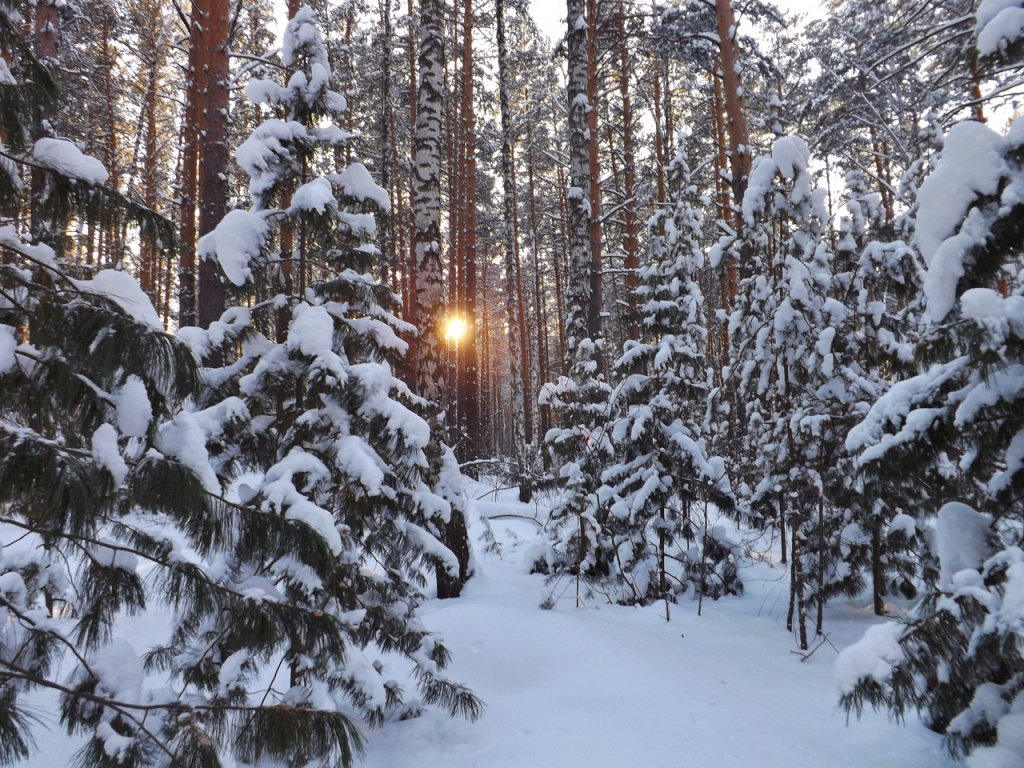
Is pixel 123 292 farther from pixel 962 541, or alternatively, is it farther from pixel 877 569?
pixel 877 569

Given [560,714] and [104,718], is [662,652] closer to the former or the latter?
[560,714]

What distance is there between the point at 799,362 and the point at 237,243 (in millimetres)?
Answer: 5330

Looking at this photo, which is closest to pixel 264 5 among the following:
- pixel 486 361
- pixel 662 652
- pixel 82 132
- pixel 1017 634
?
pixel 82 132

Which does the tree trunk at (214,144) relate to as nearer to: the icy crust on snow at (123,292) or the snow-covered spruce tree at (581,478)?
the snow-covered spruce tree at (581,478)

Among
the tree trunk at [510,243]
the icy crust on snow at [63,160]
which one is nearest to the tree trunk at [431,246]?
the icy crust on snow at [63,160]

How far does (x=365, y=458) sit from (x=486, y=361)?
81.9 feet

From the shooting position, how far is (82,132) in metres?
12.6

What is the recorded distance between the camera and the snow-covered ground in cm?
343

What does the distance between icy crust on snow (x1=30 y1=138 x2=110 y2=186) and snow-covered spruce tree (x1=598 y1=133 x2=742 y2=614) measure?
5625mm

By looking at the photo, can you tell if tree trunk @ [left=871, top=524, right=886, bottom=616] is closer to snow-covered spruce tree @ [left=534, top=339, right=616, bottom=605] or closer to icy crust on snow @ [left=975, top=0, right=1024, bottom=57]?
snow-covered spruce tree @ [left=534, top=339, right=616, bottom=605]

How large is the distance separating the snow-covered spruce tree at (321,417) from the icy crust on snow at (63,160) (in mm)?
1293

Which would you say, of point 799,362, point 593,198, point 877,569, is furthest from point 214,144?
point 877,569

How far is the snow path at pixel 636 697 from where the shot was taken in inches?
136

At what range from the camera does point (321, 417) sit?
3639mm
